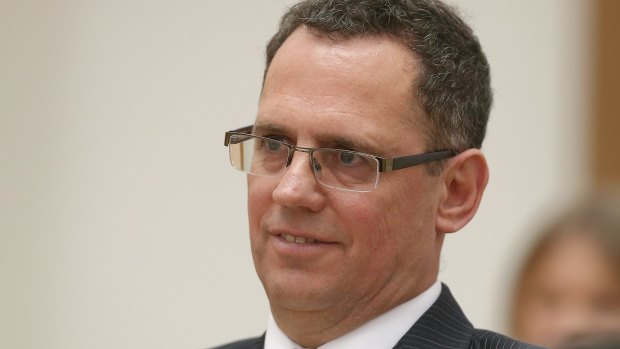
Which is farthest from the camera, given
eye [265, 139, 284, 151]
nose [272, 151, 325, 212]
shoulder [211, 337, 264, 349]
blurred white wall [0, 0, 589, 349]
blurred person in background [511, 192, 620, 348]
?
blurred white wall [0, 0, 589, 349]

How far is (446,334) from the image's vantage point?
110 inches

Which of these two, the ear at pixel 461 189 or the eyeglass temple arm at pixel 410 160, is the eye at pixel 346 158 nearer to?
the eyeglass temple arm at pixel 410 160

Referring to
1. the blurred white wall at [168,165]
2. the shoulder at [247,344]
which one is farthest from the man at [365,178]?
the blurred white wall at [168,165]

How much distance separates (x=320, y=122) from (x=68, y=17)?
10.2 feet

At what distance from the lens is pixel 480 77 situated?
120 inches

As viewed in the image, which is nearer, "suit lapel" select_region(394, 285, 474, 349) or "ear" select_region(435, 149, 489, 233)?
"suit lapel" select_region(394, 285, 474, 349)

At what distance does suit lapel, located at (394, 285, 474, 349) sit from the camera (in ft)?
9.04

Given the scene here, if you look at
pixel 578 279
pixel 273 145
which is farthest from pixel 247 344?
pixel 578 279

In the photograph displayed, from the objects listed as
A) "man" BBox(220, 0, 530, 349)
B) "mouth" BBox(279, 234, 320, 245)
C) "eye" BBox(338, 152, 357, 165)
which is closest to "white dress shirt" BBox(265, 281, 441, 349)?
"man" BBox(220, 0, 530, 349)

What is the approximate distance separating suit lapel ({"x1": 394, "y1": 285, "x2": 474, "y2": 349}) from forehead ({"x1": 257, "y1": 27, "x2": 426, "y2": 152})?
46cm

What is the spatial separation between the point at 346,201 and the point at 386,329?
0.35 metres

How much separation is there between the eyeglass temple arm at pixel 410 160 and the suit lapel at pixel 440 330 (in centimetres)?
37

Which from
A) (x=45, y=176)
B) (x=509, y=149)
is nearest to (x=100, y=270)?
(x=45, y=176)

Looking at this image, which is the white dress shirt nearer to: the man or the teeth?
the man
